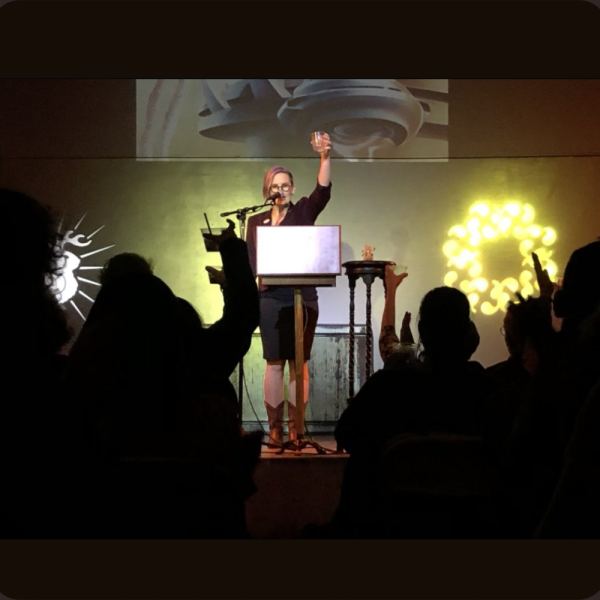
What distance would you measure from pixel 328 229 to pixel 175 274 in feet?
7.54

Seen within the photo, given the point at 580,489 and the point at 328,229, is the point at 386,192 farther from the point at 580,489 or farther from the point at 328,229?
the point at 580,489

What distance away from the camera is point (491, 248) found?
17.8 ft

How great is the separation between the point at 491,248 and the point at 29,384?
4.51 metres

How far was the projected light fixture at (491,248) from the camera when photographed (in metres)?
5.40

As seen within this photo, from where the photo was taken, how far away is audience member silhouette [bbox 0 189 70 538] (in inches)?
54.0

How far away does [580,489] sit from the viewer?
131cm

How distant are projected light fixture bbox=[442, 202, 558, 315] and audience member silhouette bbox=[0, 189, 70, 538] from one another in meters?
4.29

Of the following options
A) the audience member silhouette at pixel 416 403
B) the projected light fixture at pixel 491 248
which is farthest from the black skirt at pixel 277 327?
the audience member silhouette at pixel 416 403

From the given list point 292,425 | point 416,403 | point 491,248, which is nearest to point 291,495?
point 416,403

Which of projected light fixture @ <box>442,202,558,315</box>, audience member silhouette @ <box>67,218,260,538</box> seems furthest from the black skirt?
audience member silhouette @ <box>67,218,260,538</box>

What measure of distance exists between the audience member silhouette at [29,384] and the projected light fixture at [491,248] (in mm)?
4286

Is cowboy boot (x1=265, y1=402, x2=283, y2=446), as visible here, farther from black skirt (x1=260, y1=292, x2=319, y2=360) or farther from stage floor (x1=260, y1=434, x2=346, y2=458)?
black skirt (x1=260, y1=292, x2=319, y2=360)

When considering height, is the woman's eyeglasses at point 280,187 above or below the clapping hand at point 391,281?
above

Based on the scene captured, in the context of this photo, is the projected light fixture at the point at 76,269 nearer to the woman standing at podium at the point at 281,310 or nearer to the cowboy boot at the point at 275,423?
the woman standing at podium at the point at 281,310
